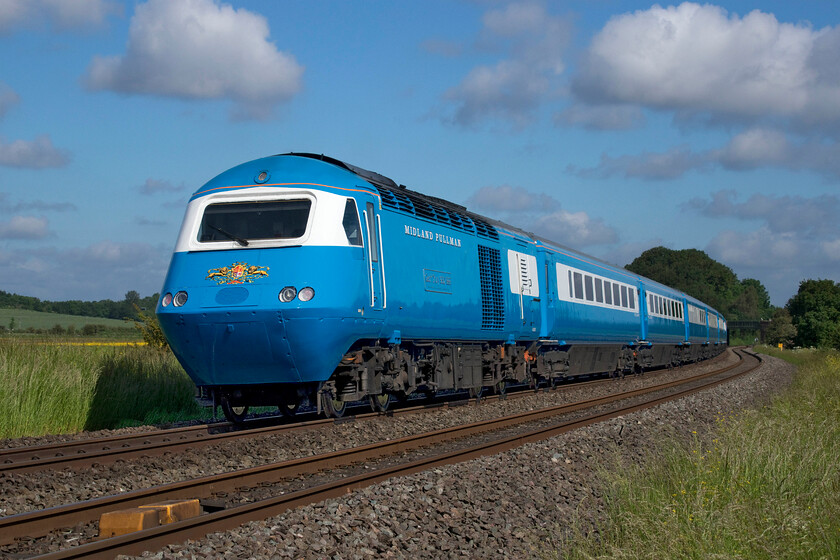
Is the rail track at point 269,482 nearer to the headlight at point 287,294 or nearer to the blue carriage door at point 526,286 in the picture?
the headlight at point 287,294

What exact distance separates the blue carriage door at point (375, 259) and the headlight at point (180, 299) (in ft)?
8.20

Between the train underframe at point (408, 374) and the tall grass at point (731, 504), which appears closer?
the tall grass at point (731, 504)

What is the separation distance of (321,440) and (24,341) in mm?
6467

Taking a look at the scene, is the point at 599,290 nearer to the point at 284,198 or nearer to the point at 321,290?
the point at 284,198

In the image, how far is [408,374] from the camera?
12938 mm

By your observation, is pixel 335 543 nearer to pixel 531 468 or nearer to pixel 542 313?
pixel 531 468

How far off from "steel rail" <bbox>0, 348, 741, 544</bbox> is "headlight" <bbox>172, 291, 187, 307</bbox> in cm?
312

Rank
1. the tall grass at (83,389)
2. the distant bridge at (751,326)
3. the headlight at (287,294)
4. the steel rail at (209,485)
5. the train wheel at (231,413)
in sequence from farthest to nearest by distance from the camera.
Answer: the distant bridge at (751,326) < the tall grass at (83,389) < the train wheel at (231,413) < the headlight at (287,294) < the steel rail at (209,485)

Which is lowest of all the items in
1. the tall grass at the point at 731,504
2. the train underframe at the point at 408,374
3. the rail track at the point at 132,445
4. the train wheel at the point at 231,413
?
the tall grass at the point at 731,504

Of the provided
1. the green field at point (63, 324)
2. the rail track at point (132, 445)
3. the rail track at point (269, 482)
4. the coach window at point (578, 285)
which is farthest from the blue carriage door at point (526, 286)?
the green field at point (63, 324)

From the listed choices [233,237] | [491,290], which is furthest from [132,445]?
[491,290]

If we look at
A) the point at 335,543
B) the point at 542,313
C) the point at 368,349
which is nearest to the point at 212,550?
the point at 335,543

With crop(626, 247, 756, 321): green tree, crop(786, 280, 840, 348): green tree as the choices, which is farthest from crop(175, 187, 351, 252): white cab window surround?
crop(626, 247, 756, 321): green tree

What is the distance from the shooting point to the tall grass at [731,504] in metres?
5.36
